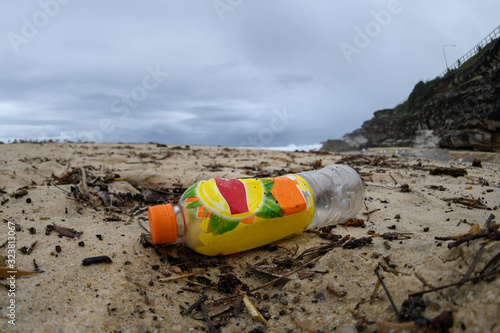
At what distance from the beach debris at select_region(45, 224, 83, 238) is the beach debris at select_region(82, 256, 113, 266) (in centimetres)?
43

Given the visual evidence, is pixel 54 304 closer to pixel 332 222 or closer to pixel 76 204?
pixel 76 204

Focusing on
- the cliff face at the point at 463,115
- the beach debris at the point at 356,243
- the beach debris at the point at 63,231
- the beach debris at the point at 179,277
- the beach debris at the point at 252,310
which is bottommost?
the beach debris at the point at 252,310

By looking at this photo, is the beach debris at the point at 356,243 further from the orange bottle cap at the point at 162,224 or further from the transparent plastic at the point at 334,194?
the orange bottle cap at the point at 162,224

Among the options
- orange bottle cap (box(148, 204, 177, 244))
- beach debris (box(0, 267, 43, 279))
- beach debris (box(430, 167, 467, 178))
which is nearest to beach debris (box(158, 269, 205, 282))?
orange bottle cap (box(148, 204, 177, 244))

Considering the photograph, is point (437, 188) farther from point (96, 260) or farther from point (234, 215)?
point (96, 260)

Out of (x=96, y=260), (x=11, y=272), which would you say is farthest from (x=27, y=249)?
(x=96, y=260)

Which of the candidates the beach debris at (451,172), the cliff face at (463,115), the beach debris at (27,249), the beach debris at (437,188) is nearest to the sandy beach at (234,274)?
the beach debris at (27,249)

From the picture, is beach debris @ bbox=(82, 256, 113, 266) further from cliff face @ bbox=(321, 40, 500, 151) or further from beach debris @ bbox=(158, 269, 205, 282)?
cliff face @ bbox=(321, 40, 500, 151)

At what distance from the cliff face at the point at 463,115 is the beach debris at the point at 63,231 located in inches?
508

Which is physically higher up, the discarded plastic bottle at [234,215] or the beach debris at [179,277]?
the discarded plastic bottle at [234,215]

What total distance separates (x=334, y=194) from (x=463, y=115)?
12982mm

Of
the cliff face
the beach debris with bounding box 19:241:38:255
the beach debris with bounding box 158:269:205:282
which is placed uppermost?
the cliff face

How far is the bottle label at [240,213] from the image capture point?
1999 millimetres

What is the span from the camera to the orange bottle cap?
197 cm
